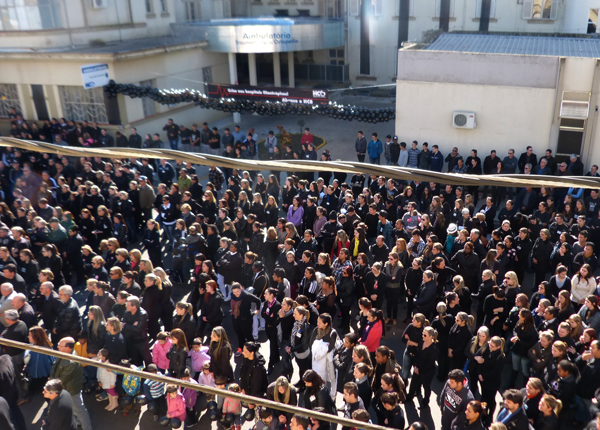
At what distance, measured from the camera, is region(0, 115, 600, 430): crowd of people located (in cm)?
622

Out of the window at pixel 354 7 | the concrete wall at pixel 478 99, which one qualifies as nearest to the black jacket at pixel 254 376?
the concrete wall at pixel 478 99

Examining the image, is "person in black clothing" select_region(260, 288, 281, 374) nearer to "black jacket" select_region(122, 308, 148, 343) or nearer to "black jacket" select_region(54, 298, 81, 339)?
"black jacket" select_region(122, 308, 148, 343)

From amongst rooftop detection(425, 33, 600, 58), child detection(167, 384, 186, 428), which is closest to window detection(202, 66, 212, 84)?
rooftop detection(425, 33, 600, 58)

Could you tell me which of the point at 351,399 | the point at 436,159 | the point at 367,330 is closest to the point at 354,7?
the point at 436,159

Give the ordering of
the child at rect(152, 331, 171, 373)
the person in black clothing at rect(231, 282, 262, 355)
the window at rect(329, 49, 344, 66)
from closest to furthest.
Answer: the child at rect(152, 331, 171, 373)
the person in black clothing at rect(231, 282, 262, 355)
the window at rect(329, 49, 344, 66)

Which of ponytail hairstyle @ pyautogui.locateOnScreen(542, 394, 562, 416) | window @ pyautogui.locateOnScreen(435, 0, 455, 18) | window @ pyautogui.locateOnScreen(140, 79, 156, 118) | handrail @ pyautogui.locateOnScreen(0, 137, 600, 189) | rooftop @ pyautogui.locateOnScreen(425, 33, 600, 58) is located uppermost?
window @ pyautogui.locateOnScreen(435, 0, 455, 18)

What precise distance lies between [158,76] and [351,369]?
17705 millimetres

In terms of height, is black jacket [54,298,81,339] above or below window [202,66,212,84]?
below

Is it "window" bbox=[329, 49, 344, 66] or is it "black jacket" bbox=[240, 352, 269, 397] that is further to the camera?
"window" bbox=[329, 49, 344, 66]

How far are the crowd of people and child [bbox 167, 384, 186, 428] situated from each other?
0.02 metres

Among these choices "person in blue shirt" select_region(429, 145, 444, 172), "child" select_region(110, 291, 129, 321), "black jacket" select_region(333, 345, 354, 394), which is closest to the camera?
"black jacket" select_region(333, 345, 354, 394)

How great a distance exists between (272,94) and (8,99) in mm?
10711

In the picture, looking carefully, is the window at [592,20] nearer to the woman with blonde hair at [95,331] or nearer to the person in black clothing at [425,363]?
the person in black clothing at [425,363]

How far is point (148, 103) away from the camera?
2086 centimetres
